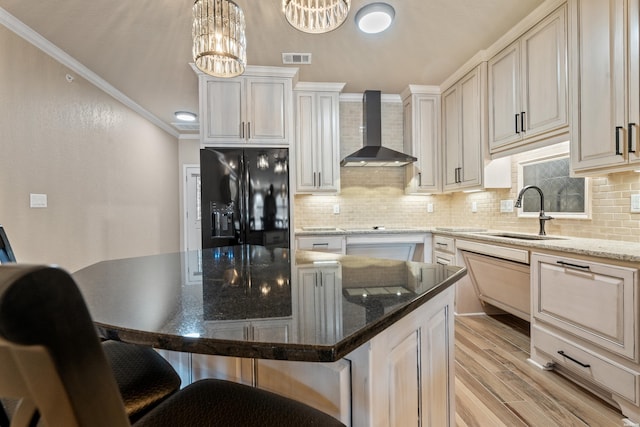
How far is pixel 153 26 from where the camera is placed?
234 centimetres

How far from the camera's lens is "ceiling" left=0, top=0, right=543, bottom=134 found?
217cm

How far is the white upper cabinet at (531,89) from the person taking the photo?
2.12 meters

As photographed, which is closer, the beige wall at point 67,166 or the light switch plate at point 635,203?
the light switch plate at point 635,203

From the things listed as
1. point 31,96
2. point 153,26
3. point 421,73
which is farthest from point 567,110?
point 31,96

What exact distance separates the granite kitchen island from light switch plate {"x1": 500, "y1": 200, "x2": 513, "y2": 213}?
237cm

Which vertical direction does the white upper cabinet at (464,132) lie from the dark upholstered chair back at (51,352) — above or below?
above

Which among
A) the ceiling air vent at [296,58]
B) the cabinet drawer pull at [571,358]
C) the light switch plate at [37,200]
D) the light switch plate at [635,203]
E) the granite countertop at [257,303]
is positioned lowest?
the cabinet drawer pull at [571,358]

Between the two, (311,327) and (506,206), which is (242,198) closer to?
(311,327)

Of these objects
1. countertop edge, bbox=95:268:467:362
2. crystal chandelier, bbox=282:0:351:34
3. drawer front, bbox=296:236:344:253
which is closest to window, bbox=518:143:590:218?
drawer front, bbox=296:236:344:253

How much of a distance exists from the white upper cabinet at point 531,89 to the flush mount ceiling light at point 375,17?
115 cm

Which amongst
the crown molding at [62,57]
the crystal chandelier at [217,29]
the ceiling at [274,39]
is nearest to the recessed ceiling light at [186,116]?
the crown molding at [62,57]

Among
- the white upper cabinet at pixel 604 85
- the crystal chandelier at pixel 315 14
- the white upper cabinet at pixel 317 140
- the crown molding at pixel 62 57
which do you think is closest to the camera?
the crystal chandelier at pixel 315 14

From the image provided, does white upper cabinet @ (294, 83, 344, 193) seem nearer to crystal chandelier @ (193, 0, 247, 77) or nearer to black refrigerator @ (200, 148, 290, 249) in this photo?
black refrigerator @ (200, 148, 290, 249)

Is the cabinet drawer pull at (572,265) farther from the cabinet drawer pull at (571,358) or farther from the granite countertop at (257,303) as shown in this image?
the granite countertop at (257,303)
